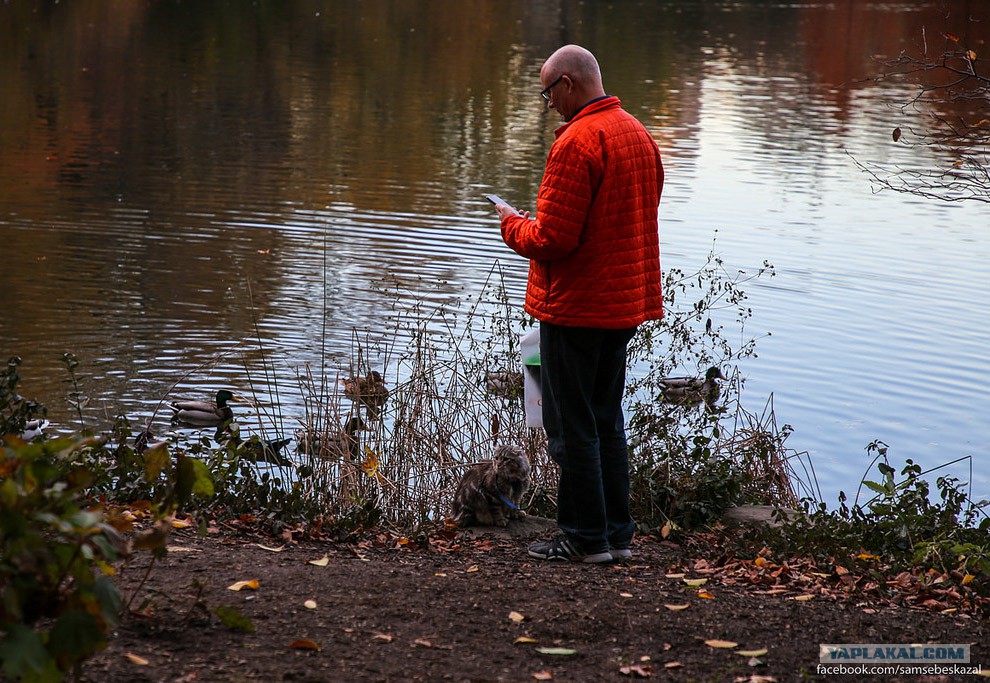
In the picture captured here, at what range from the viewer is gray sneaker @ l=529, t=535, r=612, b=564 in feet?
18.1

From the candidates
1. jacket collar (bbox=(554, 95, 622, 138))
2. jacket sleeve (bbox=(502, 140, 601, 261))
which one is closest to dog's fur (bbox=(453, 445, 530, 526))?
jacket sleeve (bbox=(502, 140, 601, 261))

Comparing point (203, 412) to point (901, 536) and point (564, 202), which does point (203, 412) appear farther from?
point (901, 536)

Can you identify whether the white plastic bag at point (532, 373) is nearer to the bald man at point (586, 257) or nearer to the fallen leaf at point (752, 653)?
the bald man at point (586, 257)

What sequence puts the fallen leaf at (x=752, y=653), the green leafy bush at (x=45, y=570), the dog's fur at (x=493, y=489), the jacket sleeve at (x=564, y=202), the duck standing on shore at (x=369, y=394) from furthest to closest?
the duck standing on shore at (x=369, y=394) → the dog's fur at (x=493, y=489) → the jacket sleeve at (x=564, y=202) → the fallen leaf at (x=752, y=653) → the green leafy bush at (x=45, y=570)

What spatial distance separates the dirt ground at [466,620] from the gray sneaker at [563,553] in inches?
2.2

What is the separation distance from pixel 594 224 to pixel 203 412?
445 centimetres

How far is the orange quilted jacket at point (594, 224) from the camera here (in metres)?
5.03

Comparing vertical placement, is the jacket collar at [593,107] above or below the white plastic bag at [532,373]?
above

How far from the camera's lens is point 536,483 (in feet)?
22.6

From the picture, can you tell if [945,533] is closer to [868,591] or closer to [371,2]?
[868,591]

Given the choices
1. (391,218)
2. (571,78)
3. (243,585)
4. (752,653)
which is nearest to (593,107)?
(571,78)

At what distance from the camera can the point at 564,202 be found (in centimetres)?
502

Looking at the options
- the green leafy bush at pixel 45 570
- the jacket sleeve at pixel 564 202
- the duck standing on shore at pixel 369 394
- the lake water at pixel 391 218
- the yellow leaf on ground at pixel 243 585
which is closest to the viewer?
the green leafy bush at pixel 45 570

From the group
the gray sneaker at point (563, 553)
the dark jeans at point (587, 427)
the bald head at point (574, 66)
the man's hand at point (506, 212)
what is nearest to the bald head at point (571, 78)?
the bald head at point (574, 66)
